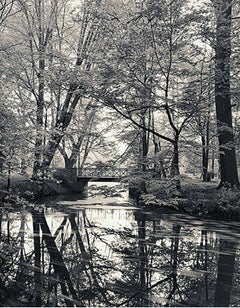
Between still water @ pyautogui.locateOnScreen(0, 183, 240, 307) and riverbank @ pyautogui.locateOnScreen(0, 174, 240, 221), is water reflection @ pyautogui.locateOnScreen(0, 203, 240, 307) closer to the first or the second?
still water @ pyautogui.locateOnScreen(0, 183, 240, 307)

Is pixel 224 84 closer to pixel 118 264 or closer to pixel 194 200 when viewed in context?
pixel 194 200

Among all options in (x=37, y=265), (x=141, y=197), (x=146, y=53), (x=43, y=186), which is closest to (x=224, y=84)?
(x=146, y=53)

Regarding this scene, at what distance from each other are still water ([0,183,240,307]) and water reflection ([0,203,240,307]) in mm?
12

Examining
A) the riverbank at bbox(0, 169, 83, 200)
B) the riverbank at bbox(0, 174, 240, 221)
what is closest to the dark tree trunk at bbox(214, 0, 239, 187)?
the riverbank at bbox(0, 174, 240, 221)

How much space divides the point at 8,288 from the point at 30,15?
20124 millimetres

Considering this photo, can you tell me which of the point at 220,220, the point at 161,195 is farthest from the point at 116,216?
the point at 220,220

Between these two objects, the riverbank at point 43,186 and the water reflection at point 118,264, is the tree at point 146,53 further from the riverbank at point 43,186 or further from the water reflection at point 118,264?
the riverbank at point 43,186

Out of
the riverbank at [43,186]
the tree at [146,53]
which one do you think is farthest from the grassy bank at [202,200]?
the riverbank at [43,186]

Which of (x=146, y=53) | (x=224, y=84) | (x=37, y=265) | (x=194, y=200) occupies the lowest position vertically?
(x=37, y=265)

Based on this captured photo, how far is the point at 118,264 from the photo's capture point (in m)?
6.26

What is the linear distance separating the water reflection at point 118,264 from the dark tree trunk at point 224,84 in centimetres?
362

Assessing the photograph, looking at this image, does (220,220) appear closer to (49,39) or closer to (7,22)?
(49,39)

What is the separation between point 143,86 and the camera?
41.5 ft

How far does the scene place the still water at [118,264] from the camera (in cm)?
466
